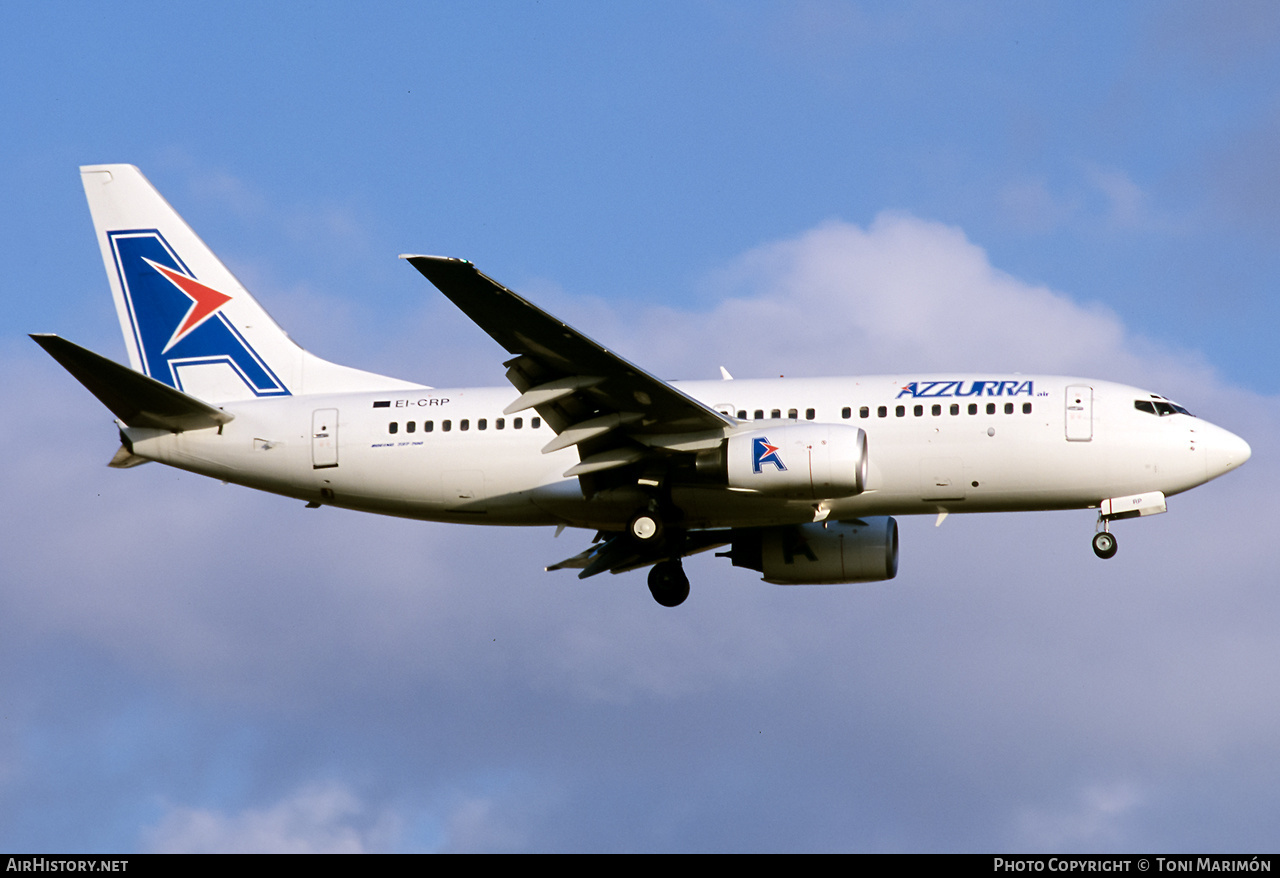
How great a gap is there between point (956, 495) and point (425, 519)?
1253 cm

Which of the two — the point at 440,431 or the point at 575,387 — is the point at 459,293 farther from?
the point at 440,431

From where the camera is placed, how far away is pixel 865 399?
36938mm

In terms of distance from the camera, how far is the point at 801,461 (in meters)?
34.9

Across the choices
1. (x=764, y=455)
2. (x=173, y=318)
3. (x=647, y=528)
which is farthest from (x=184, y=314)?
(x=764, y=455)

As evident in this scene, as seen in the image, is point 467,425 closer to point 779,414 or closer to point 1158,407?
point 779,414

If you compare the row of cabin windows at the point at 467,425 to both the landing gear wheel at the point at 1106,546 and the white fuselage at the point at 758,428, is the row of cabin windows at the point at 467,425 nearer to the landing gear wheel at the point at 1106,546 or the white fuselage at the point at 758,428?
the white fuselage at the point at 758,428

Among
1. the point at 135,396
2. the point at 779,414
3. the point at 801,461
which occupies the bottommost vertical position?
the point at 801,461

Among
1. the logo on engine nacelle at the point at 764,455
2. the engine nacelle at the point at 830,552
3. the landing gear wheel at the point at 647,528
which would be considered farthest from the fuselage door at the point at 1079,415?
the landing gear wheel at the point at 647,528

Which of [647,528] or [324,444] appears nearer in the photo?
[647,528]

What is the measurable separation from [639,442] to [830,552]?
6789 mm

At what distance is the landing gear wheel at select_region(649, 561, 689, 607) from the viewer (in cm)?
4116

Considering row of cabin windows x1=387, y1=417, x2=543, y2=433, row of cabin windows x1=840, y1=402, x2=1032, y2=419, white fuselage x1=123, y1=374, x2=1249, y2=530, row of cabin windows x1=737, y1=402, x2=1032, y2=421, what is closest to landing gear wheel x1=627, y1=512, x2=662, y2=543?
white fuselage x1=123, y1=374, x2=1249, y2=530

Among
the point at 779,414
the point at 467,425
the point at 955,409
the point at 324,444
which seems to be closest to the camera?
the point at 955,409
